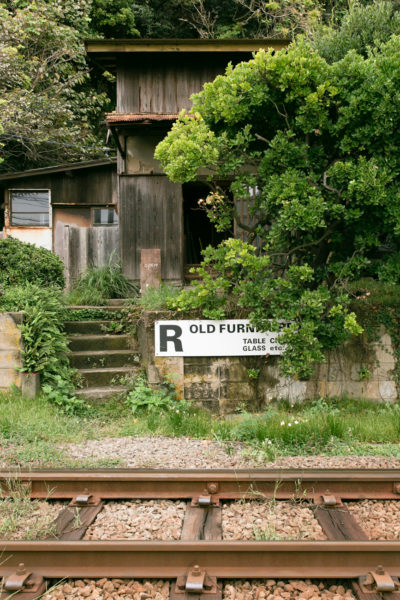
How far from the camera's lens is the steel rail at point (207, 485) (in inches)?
163

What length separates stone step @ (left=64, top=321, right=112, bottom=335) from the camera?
345 inches

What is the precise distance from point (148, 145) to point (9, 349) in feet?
22.4

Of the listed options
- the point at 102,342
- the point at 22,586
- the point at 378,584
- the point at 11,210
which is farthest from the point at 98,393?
the point at 11,210

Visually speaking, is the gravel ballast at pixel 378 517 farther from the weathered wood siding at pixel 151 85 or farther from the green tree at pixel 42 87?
the green tree at pixel 42 87

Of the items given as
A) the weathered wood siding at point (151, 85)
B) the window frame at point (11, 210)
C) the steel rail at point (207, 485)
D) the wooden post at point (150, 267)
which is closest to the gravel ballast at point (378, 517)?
the steel rail at point (207, 485)

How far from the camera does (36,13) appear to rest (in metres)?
13.9

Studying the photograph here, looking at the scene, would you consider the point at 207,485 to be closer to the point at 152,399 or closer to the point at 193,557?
the point at 193,557

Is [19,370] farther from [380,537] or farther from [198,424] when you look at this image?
[380,537]

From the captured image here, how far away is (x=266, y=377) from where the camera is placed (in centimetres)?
730

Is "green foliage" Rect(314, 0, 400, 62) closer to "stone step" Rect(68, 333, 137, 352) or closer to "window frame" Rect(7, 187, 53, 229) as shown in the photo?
"stone step" Rect(68, 333, 137, 352)

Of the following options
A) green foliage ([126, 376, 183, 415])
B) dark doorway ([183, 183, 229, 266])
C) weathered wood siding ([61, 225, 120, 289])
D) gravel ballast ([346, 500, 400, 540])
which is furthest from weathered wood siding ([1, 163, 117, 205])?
gravel ballast ([346, 500, 400, 540])

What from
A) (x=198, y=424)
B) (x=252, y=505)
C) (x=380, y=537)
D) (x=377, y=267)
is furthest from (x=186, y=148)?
Result: (x=380, y=537)

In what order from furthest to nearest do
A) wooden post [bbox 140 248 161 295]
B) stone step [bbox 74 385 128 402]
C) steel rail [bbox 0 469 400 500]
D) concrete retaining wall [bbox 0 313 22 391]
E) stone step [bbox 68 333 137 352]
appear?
wooden post [bbox 140 248 161 295]
stone step [bbox 68 333 137 352]
stone step [bbox 74 385 128 402]
concrete retaining wall [bbox 0 313 22 391]
steel rail [bbox 0 469 400 500]

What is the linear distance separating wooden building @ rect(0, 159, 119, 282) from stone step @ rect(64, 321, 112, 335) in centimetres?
619
